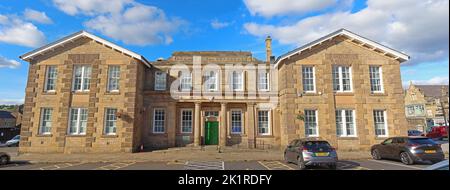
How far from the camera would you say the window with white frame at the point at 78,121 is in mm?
16875

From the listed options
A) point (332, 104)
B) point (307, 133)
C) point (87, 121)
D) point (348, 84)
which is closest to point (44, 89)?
point (87, 121)

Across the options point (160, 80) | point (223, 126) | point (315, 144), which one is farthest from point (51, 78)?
point (315, 144)

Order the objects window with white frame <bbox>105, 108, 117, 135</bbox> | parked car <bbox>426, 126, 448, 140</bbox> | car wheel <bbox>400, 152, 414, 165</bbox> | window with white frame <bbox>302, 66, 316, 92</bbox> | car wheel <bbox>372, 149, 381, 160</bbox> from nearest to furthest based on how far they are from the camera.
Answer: car wheel <bbox>400, 152, 414, 165</bbox>, car wheel <bbox>372, 149, 381, 160</bbox>, window with white frame <bbox>105, 108, 117, 135</bbox>, window with white frame <bbox>302, 66, 316, 92</bbox>, parked car <bbox>426, 126, 448, 140</bbox>

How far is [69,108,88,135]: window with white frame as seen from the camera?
16.9 meters

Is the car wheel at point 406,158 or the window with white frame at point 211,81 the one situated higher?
the window with white frame at point 211,81

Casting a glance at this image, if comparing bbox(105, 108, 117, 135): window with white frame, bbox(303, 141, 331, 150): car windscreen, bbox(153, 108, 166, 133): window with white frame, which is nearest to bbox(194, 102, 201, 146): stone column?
bbox(153, 108, 166, 133): window with white frame

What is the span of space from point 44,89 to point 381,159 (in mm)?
24256

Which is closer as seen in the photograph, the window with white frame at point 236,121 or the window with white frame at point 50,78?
the window with white frame at point 50,78

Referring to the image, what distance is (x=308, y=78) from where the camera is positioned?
17.9 m

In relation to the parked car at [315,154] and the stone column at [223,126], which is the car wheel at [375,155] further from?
the stone column at [223,126]

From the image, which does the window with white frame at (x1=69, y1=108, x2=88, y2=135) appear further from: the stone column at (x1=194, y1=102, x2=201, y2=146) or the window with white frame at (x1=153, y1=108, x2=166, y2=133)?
the stone column at (x1=194, y1=102, x2=201, y2=146)

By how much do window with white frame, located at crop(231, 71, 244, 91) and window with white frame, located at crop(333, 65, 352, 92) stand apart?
7625 mm

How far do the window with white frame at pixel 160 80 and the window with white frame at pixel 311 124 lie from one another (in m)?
12.4

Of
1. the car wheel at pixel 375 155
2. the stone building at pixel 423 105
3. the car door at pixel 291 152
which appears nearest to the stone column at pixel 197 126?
the car door at pixel 291 152
